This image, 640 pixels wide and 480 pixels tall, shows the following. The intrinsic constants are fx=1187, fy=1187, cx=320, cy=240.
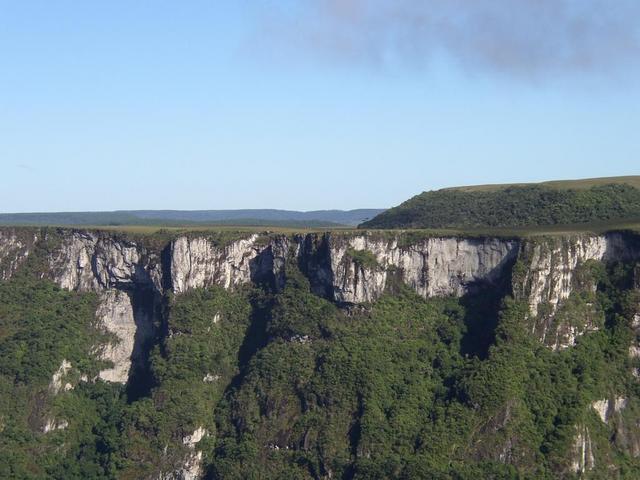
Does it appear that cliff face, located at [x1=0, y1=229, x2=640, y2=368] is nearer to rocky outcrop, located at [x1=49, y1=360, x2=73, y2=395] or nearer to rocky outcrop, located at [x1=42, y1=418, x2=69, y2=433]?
rocky outcrop, located at [x1=49, y1=360, x2=73, y2=395]

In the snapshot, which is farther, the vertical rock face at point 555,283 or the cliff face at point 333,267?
the cliff face at point 333,267

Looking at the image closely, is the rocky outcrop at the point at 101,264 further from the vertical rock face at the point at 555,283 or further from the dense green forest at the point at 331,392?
the vertical rock face at the point at 555,283

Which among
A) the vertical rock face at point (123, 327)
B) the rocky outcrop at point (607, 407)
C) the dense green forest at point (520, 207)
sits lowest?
the rocky outcrop at point (607, 407)

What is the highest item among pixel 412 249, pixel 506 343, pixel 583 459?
pixel 412 249

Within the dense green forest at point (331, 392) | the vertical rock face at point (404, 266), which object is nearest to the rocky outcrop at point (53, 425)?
the dense green forest at point (331, 392)

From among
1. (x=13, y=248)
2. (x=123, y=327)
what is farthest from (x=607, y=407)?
(x=13, y=248)

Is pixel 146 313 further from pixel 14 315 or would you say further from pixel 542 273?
pixel 542 273

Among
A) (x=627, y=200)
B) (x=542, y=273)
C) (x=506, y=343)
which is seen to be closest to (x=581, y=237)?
(x=542, y=273)

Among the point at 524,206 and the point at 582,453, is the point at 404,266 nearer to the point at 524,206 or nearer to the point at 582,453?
the point at 582,453
